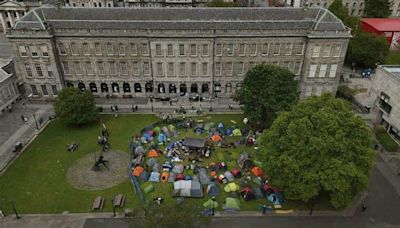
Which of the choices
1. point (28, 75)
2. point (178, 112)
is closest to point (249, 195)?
point (178, 112)

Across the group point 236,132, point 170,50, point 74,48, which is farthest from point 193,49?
point 74,48

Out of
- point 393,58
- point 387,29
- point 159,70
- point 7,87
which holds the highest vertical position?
point 387,29

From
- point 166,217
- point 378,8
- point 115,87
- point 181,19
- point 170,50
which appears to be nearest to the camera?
point 166,217

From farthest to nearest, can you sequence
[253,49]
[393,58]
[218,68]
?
1. [393,58]
2. [218,68]
3. [253,49]

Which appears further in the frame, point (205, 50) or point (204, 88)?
point (204, 88)

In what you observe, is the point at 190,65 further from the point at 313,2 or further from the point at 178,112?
the point at 313,2

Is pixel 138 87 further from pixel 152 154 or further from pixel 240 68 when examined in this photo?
pixel 152 154

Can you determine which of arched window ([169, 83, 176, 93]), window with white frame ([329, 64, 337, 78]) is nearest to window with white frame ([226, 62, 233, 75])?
arched window ([169, 83, 176, 93])

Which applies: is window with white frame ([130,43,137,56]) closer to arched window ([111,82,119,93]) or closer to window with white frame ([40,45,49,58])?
arched window ([111,82,119,93])
